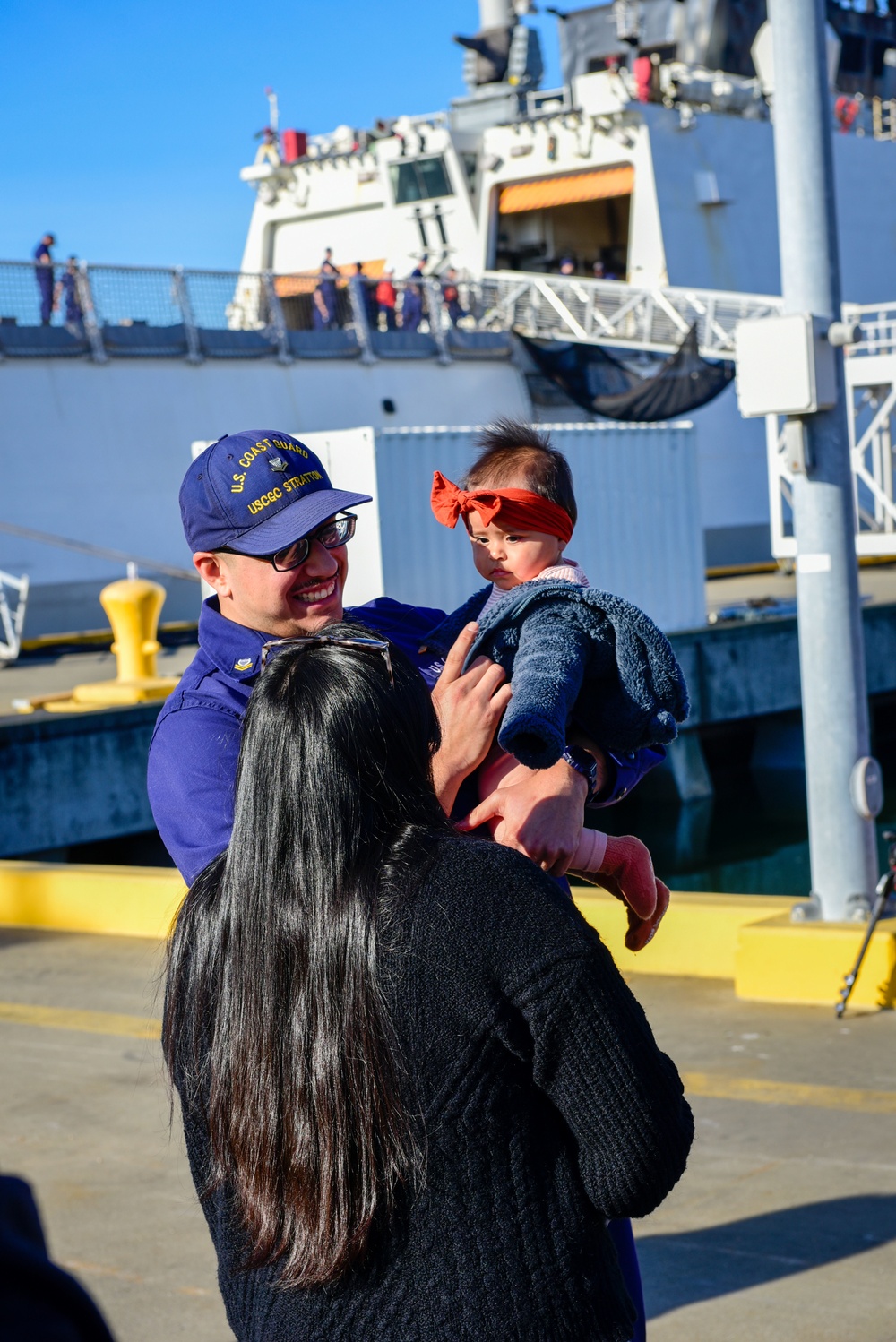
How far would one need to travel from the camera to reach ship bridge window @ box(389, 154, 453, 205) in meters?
37.4

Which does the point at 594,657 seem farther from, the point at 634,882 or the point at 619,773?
the point at 634,882

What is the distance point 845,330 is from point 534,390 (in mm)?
25366

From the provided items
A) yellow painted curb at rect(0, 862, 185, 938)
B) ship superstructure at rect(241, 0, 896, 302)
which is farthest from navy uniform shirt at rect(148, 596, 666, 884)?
ship superstructure at rect(241, 0, 896, 302)

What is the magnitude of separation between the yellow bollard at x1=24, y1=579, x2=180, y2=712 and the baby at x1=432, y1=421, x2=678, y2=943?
1107 cm

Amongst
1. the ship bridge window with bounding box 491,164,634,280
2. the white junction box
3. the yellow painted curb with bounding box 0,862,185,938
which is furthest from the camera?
the ship bridge window with bounding box 491,164,634,280

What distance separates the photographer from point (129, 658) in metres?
14.2

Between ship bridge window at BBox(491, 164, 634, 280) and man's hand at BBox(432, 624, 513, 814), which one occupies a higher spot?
ship bridge window at BBox(491, 164, 634, 280)

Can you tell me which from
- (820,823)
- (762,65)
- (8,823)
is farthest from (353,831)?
(762,65)

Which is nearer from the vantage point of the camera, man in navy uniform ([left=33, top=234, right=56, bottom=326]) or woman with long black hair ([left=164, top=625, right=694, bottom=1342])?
woman with long black hair ([left=164, top=625, right=694, bottom=1342])

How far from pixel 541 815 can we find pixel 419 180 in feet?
124

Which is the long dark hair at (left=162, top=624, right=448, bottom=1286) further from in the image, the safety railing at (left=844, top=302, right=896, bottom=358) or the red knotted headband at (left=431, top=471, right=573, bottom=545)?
the safety railing at (left=844, top=302, right=896, bottom=358)

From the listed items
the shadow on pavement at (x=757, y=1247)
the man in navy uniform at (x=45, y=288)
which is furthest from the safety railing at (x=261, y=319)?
the shadow on pavement at (x=757, y=1247)

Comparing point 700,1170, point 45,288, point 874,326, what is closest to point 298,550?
point 700,1170

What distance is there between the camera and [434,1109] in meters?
1.77
